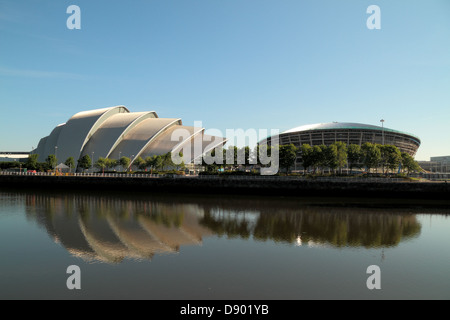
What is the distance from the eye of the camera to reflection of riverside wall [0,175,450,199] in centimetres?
2827

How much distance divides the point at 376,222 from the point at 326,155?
22507 millimetres

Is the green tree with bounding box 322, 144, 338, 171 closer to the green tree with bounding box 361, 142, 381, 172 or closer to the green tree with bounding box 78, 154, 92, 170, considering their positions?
the green tree with bounding box 361, 142, 381, 172

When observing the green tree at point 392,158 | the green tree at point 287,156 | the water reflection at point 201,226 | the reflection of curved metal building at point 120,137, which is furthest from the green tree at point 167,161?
the green tree at point 392,158

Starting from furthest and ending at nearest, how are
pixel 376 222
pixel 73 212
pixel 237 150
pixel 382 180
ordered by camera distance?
pixel 237 150 < pixel 382 180 < pixel 73 212 < pixel 376 222

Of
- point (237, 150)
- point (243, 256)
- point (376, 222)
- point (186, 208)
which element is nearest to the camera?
point (243, 256)

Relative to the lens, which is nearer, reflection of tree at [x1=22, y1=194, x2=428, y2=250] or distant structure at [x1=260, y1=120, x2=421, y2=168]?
reflection of tree at [x1=22, y1=194, x2=428, y2=250]

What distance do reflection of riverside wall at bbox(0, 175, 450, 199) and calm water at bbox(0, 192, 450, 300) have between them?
29.2 ft

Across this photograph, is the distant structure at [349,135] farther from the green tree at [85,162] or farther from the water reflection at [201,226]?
the green tree at [85,162]

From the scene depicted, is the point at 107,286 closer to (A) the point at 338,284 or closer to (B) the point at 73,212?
(A) the point at 338,284

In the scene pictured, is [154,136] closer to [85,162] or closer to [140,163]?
[140,163]

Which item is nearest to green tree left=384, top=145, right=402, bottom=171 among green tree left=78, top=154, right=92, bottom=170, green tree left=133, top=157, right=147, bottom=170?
green tree left=133, top=157, right=147, bottom=170

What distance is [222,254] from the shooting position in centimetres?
1089
